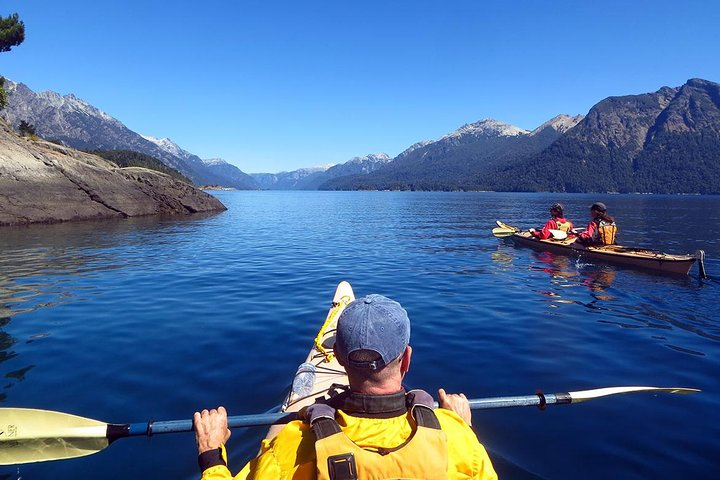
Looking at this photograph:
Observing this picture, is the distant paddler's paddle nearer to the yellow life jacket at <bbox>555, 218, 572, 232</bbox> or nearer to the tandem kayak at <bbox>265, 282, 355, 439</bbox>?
the tandem kayak at <bbox>265, 282, 355, 439</bbox>

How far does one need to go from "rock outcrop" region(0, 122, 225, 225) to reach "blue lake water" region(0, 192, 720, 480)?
16712mm

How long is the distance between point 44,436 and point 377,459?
3.66 m

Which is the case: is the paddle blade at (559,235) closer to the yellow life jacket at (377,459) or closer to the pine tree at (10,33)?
the yellow life jacket at (377,459)

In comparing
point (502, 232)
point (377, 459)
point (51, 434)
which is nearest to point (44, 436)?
point (51, 434)

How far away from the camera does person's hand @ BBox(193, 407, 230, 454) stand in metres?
2.89

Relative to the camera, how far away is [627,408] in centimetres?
620

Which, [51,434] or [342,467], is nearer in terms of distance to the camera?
[342,467]

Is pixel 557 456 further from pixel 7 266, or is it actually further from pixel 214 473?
pixel 7 266

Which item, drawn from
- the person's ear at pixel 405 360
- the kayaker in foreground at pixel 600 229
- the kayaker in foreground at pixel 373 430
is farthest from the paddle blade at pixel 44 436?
the kayaker in foreground at pixel 600 229

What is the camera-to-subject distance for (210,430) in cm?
294

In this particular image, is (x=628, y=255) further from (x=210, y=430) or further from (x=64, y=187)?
(x=64, y=187)

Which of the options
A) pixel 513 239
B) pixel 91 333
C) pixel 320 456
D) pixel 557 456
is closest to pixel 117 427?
pixel 320 456

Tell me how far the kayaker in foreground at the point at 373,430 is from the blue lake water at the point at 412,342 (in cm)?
305

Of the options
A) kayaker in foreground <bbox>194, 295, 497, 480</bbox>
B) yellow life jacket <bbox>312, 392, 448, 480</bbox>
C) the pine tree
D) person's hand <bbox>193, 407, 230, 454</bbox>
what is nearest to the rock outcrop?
the pine tree
